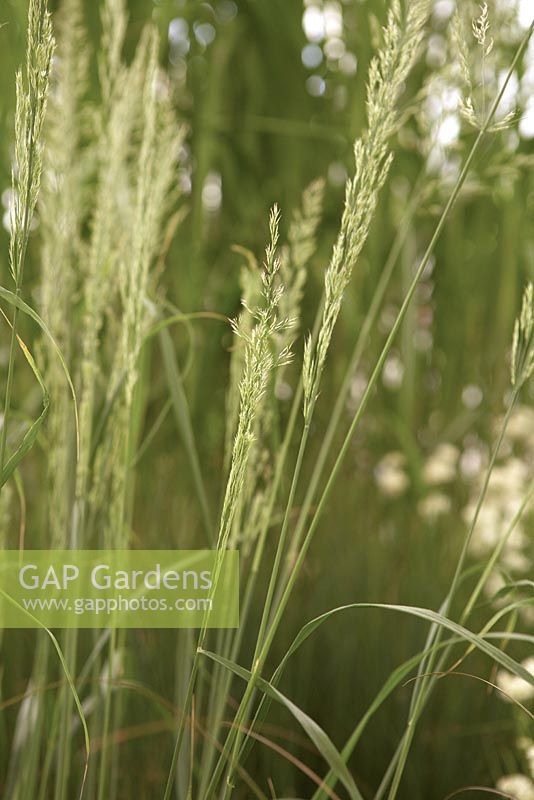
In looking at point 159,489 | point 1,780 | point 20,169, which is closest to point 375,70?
point 20,169

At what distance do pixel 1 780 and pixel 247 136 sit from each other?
1.28m

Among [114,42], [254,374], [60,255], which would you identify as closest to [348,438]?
[254,374]

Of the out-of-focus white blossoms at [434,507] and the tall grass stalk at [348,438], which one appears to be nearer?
the tall grass stalk at [348,438]

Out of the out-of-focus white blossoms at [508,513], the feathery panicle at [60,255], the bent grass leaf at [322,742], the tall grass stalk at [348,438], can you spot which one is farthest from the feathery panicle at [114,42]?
the out-of-focus white blossoms at [508,513]

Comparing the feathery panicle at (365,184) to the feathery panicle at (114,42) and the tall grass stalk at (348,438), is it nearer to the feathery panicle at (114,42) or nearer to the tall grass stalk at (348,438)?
the tall grass stalk at (348,438)

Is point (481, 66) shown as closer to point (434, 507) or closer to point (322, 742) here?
point (322, 742)

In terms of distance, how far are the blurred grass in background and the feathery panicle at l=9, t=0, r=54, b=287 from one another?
46 cm

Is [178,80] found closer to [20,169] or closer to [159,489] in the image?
[159,489]

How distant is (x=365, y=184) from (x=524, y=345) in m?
0.18

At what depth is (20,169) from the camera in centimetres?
44

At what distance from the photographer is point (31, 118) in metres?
0.44

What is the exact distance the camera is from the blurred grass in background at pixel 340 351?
969 millimetres

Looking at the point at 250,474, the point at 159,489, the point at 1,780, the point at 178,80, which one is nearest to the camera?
the point at 250,474
